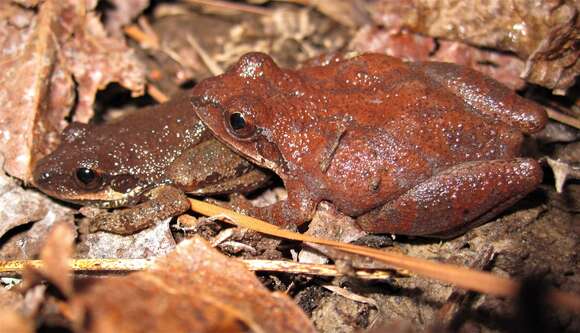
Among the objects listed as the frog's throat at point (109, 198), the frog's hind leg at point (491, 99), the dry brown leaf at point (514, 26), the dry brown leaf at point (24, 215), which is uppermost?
the dry brown leaf at point (514, 26)

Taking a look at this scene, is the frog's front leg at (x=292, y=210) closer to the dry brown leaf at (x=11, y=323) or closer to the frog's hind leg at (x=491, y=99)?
the frog's hind leg at (x=491, y=99)

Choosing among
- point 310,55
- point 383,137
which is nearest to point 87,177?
point 383,137

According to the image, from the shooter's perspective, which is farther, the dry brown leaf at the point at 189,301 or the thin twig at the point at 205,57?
the thin twig at the point at 205,57

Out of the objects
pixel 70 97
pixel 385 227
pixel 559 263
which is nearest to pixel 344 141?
pixel 385 227

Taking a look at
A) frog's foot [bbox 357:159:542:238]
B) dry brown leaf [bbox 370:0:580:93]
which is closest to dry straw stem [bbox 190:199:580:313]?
frog's foot [bbox 357:159:542:238]

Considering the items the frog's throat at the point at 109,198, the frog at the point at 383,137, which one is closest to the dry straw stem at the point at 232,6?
the frog at the point at 383,137

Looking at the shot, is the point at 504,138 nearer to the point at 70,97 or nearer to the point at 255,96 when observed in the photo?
the point at 255,96

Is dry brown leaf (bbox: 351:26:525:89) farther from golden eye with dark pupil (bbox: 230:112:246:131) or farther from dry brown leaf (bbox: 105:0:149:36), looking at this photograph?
dry brown leaf (bbox: 105:0:149:36)
